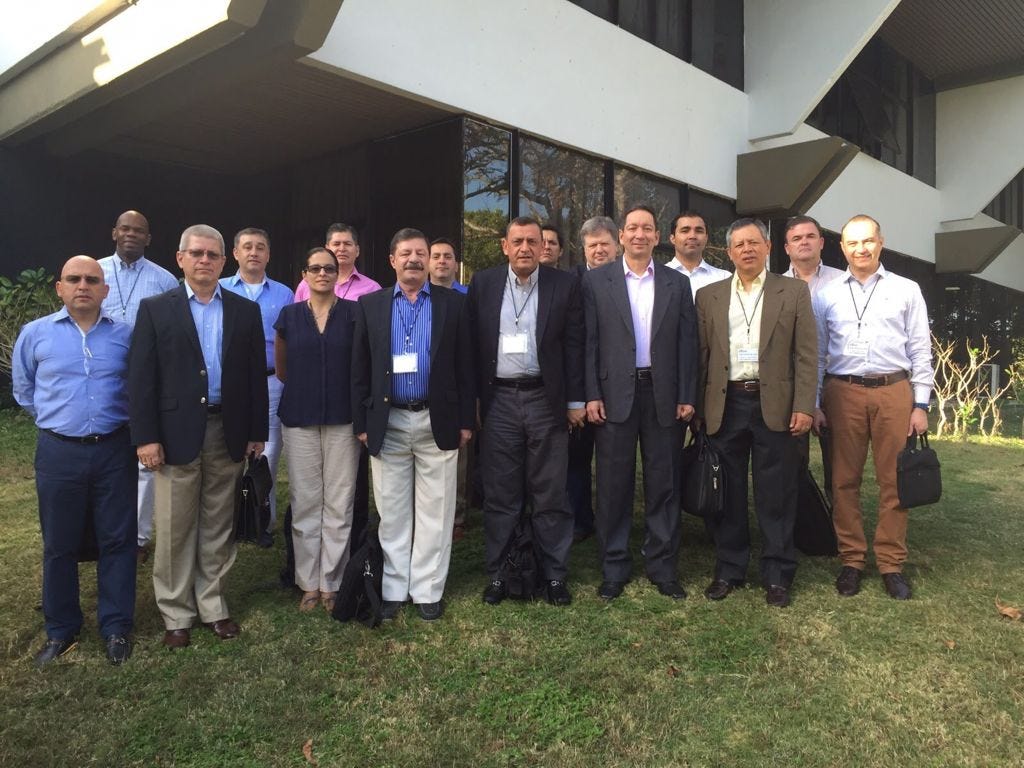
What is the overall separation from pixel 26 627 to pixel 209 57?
431cm

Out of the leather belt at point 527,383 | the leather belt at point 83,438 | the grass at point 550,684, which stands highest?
the leather belt at point 527,383

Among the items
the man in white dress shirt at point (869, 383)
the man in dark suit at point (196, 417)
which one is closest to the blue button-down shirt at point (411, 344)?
the man in dark suit at point (196, 417)

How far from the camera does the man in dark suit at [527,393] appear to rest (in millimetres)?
3631

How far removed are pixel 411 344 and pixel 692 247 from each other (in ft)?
7.22

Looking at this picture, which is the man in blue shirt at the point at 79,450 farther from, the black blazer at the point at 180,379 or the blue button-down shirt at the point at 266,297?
the blue button-down shirt at the point at 266,297

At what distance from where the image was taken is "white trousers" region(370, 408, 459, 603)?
3.53 metres

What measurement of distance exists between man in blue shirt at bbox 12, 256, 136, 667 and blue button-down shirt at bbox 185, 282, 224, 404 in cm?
31

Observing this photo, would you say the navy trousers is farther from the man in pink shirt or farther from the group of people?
the man in pink shirt

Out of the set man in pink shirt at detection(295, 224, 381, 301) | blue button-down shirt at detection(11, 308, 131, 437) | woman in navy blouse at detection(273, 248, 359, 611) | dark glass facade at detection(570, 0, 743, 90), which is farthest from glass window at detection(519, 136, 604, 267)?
blue button-down shirt at detection(11, 308, 131, 437)

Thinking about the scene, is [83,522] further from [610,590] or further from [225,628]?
[610,590]

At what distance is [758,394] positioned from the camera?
3.65 m

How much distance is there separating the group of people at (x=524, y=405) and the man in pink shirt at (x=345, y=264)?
88 cm

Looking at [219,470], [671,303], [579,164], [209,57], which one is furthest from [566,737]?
[579,164]

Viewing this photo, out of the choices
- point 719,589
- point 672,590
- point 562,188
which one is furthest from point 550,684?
point 562,188
